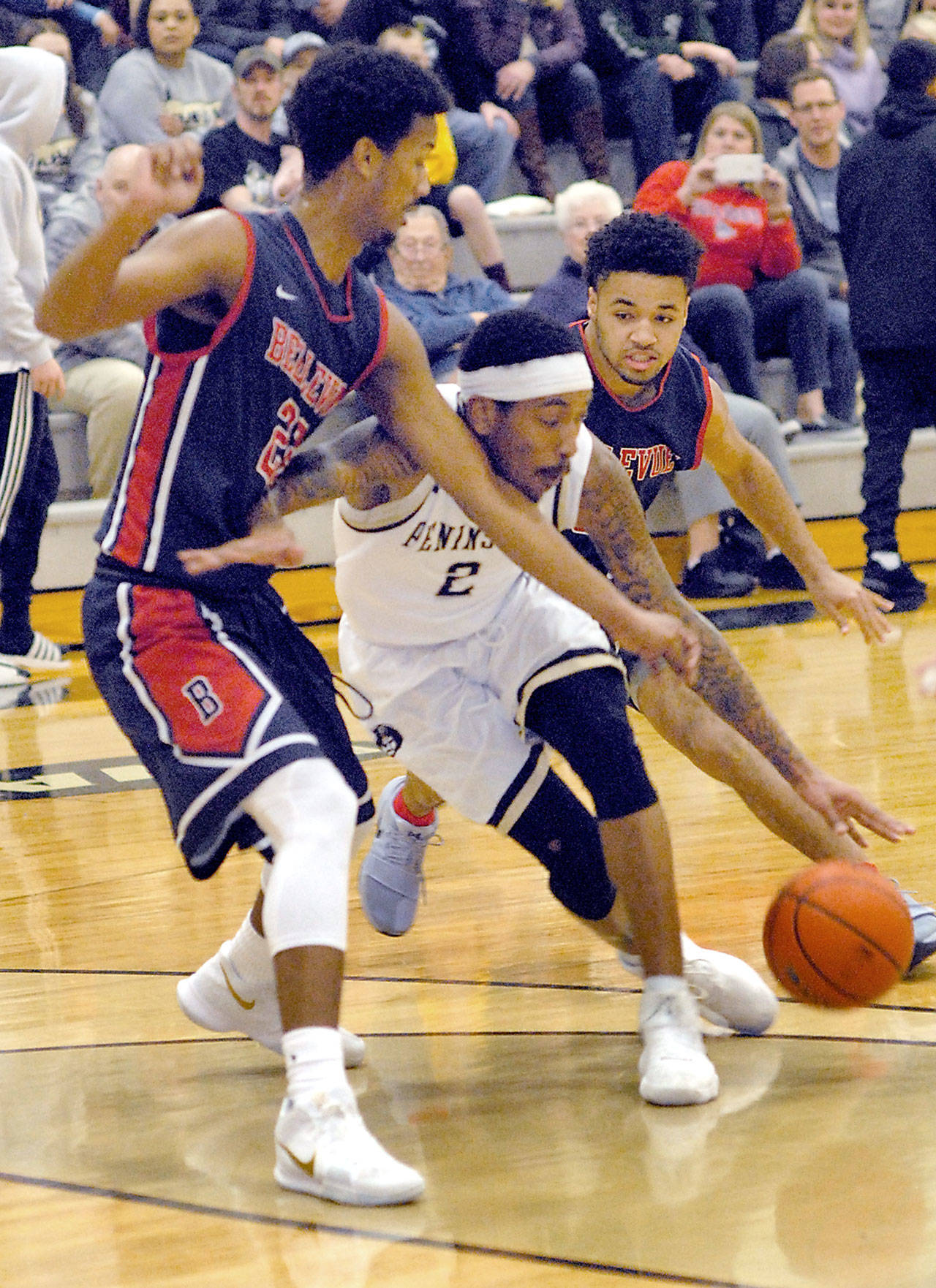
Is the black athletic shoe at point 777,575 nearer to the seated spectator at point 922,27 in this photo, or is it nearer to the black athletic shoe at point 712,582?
the black athletic shoe at point 712,582

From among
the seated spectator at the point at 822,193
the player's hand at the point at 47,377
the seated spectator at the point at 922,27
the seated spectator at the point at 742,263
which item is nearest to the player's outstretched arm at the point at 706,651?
the player's hand at the point at 47,377

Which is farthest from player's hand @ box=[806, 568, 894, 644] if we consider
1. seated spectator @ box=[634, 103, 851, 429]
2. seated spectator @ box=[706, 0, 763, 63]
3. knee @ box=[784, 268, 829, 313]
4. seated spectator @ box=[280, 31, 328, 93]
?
seated spectator @ box=[706, 0, 763, 63]

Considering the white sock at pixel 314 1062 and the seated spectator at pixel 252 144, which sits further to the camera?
the seated spectator at pixel 252 144

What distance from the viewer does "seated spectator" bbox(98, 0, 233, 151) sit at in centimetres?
751

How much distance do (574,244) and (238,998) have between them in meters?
4.70

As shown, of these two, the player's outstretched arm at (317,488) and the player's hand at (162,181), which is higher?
the player's hand at (162,181)

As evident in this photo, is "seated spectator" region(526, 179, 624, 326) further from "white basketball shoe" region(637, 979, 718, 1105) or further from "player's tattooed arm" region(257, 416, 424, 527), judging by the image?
"white basketball shoe" region(637, 979, 718, 1105)

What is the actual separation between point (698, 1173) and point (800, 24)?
7872mm

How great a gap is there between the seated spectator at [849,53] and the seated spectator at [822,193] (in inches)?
23.3

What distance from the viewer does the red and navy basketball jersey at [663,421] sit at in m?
3.45

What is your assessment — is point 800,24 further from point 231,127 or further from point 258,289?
point 258,289

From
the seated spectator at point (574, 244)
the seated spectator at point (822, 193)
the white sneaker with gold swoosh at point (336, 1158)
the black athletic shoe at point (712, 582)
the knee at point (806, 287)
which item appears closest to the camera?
the white sneaker with gold swoosh at point (336, 1158)

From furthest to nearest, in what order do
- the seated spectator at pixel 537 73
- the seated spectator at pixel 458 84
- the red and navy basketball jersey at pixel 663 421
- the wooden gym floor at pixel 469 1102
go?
the seated spectator at pixel 537 73 → the seated spectator at pixel 458 84 → the red and navy basketball jersey at pixel 663 421 → the wooden gym floor at pixel 469 1102

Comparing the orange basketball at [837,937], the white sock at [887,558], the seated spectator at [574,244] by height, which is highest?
the orange basketball at [837,937]
